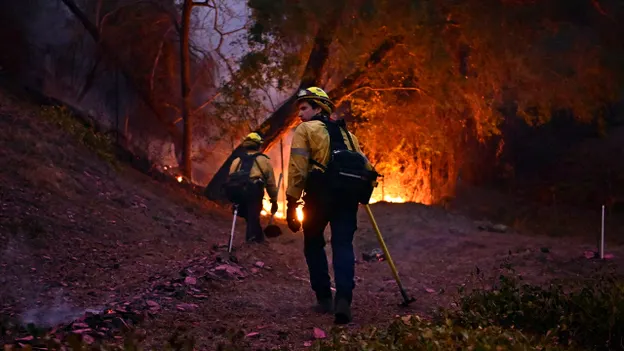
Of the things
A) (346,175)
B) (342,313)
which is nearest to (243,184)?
(346,175)

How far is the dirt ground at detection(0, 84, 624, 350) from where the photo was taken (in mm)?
5309

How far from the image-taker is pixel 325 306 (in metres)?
5.69

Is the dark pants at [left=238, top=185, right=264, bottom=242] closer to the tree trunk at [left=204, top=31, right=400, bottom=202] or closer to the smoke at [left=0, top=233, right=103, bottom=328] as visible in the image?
the smoke at [left=0, top=233, right=103, bottom=328]

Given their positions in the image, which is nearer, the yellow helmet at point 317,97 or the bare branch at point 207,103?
the yellow helmet at point 317,97

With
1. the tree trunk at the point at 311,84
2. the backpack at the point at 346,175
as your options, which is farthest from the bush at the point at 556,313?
the tree trunk at the point at 311,84

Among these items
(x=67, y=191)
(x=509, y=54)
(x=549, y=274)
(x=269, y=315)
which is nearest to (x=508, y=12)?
(x=509, y=54)

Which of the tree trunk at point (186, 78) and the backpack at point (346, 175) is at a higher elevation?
the tree trunk at point (186, 78)

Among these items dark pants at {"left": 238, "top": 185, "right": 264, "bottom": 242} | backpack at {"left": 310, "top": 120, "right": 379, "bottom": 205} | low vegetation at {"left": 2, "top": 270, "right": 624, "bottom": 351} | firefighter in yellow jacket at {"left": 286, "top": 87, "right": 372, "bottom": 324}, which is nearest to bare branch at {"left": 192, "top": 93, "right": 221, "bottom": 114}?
dark pants at {"left": 238, "top": 185, "right": 264, "bottom": 242}

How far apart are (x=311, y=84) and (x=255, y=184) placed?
5568mm

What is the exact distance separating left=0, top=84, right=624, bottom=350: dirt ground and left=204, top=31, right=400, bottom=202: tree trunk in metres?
1.98

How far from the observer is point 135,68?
1734 cm

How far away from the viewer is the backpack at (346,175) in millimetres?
5293

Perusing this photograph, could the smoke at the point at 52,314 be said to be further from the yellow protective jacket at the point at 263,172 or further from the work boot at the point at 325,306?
the yellow protective jacket at the point at 263,172

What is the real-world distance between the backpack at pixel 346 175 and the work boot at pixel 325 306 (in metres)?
0.95
